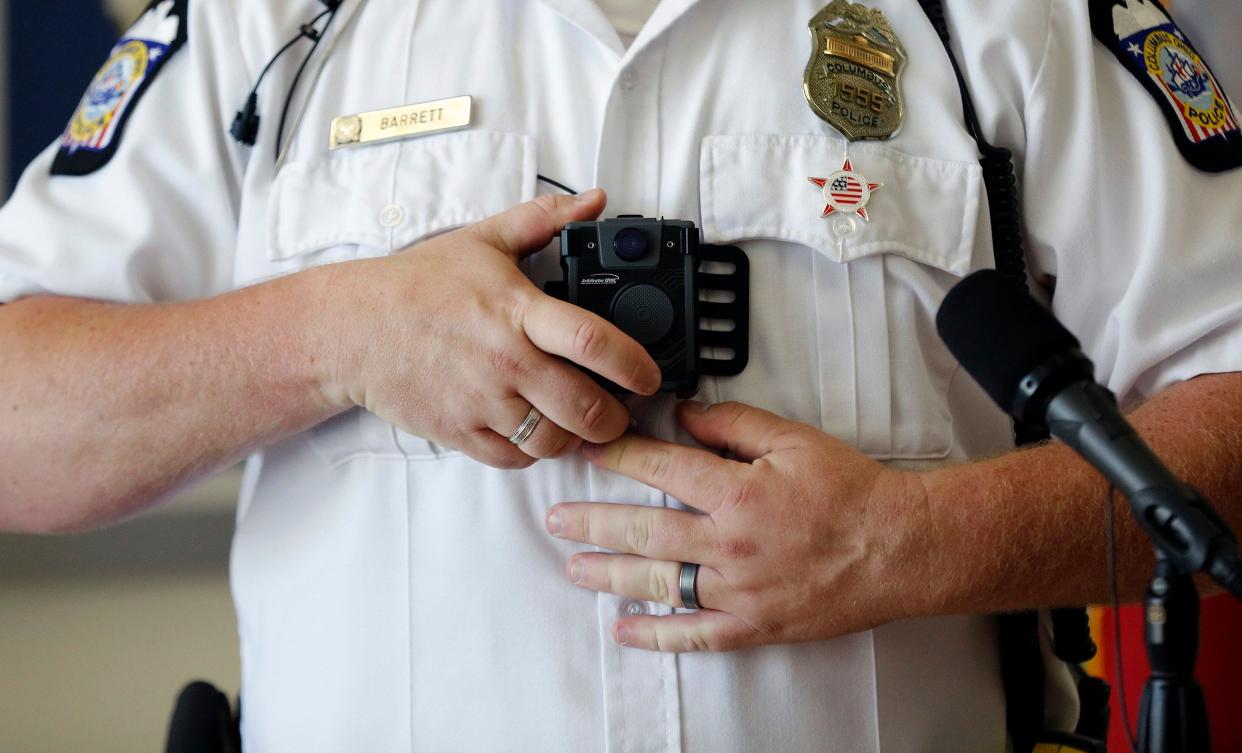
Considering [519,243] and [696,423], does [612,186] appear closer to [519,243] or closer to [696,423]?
[519,243]

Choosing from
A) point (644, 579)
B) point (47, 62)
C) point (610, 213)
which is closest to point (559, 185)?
point (610, 213)

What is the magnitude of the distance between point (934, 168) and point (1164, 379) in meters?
0.31

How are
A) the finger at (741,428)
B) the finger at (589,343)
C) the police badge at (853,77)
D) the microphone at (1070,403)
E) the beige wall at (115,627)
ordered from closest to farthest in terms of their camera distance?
the microphone at (1070,403) < the finger at (589,343) < the finger at (741,428) < the police badge at (853,77) < the beige wall at (115,627)

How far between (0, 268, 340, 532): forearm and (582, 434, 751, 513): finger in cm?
26

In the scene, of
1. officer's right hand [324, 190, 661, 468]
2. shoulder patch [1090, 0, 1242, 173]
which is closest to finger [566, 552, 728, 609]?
officer's right hand [324, 190, 661, 468]

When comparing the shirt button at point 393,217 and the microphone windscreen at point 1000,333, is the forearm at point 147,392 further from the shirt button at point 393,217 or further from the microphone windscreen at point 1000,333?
the microphone windscreen at point 1000,333

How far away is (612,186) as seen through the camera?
994 mm

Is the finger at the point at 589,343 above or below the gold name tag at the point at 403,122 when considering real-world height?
below

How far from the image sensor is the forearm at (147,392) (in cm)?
95

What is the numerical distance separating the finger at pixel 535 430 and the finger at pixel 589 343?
0.06 metres

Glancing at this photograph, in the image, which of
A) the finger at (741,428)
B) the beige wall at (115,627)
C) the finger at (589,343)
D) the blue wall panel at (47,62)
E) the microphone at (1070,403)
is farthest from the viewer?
the beige wall at (115,627)

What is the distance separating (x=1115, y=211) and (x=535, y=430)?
62 centimetres

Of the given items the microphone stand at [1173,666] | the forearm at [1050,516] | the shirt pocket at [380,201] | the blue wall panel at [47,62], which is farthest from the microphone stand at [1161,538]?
the blue wall panel at [47,62]

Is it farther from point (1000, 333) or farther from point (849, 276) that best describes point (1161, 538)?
point (849, 276)
